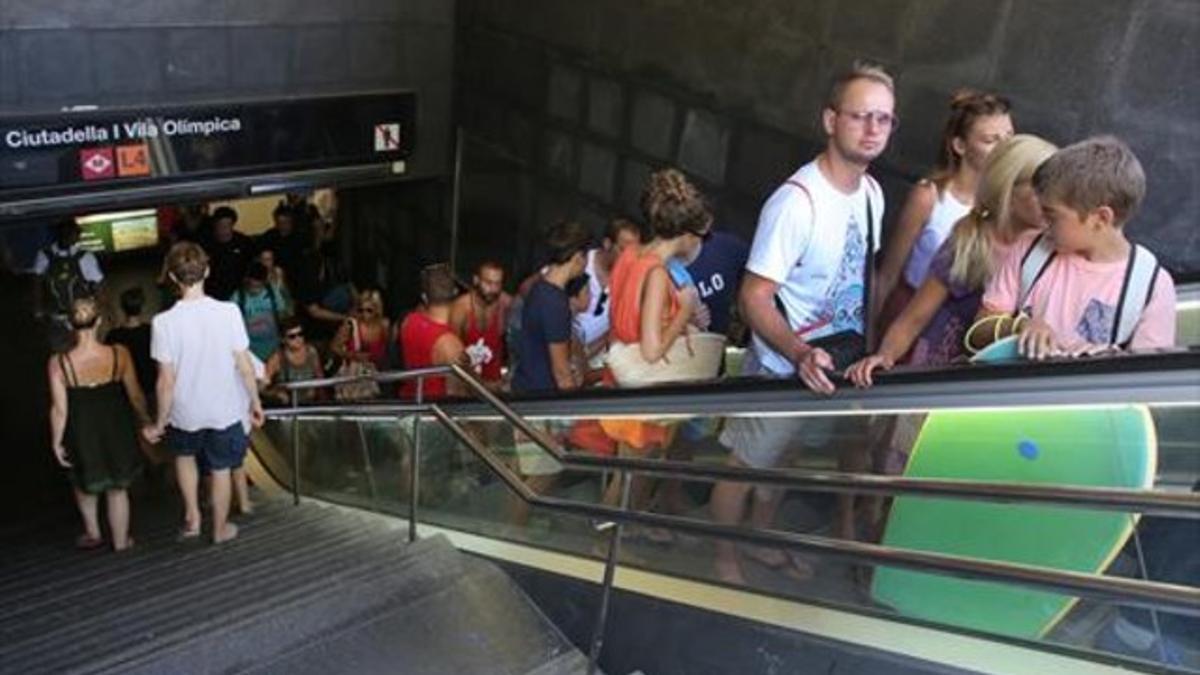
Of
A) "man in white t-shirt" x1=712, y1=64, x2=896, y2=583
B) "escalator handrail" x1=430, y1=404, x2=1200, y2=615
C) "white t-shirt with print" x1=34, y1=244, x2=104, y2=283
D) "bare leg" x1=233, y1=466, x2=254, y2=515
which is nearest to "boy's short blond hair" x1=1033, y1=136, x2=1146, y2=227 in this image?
"man in white t-shirt" x1=712, y1=64, x2=896, y2=583

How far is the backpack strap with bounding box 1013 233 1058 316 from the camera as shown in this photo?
241 centimetres

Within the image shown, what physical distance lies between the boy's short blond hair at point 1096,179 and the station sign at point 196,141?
6.34m

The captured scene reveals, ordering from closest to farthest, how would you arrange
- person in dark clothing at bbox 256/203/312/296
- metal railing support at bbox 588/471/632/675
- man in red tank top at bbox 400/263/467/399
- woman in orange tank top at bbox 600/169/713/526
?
metal railing support at bbox 588/471/632/675, woman in orange tank top at bbox 600/169/713/526, man in red tank top at bbox 400/263/467/399, person in dark clothing at bbox 256/203/312/296

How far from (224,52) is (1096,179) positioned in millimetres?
6484

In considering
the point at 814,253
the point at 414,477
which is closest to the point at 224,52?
the point at 414,477

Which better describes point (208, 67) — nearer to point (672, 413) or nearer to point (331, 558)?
point (331, 558)

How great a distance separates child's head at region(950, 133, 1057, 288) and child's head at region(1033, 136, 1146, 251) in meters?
0.38

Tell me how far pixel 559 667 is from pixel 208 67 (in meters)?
5.76

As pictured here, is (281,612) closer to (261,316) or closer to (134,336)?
(134,336)

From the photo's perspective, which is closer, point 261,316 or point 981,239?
point 981,239

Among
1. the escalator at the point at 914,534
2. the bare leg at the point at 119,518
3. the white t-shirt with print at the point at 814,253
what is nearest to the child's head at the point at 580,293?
the escalator at the point at 914,534

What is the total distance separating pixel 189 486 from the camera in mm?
4508

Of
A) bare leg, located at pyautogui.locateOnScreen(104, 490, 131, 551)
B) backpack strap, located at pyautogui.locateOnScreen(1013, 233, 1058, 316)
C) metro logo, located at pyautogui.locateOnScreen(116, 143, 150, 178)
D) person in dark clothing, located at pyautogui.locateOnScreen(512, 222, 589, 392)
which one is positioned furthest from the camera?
metro logo, located at pyautogui.locateOnScreen(116, 143, 150, 178)

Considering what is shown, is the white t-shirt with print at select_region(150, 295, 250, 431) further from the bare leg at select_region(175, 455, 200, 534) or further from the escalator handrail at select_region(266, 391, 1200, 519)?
the escalator handrail at select_region(266, 391, 1200, 519)
